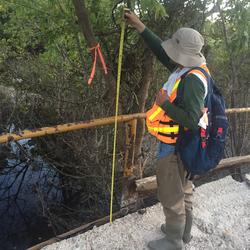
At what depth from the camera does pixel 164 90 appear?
2.58 metres

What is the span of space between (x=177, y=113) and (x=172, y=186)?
699mm

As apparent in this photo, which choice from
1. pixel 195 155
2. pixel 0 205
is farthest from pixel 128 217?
pixel 0 205

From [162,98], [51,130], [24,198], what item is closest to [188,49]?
[162,98]

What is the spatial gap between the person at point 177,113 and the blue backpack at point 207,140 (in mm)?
87

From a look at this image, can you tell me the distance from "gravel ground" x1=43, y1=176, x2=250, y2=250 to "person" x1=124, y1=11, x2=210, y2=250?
0.66 feet

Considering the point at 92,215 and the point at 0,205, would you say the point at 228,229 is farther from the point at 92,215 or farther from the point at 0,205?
the point at 0,205

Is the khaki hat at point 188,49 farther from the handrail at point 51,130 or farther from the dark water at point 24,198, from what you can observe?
the dark water at point 24,198

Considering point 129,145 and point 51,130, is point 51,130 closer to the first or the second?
point 51,130

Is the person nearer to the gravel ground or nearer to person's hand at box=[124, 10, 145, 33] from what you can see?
person's hand at box=[124, 10, 145, 33]

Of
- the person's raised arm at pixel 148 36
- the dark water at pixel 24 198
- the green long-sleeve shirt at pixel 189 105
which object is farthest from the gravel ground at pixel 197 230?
the dark water at pixel 24 198

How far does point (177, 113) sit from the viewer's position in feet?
7.74

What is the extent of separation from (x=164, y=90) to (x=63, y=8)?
165 centimetres

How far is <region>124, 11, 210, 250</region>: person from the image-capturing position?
236cm

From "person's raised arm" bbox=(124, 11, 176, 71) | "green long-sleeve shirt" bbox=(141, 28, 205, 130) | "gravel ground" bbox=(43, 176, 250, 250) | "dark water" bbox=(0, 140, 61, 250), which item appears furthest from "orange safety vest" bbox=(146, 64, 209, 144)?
"dark water" bbox=(0, 140, 61, 250)
